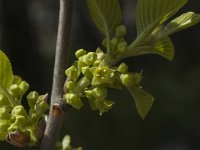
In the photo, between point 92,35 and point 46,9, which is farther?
point 46,9

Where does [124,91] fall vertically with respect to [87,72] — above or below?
below

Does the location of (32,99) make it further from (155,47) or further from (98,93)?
(155,47)

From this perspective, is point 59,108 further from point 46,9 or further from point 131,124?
point 46,9

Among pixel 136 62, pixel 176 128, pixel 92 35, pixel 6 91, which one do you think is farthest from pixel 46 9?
pixel 6 91

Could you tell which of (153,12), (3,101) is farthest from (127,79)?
(3,101)

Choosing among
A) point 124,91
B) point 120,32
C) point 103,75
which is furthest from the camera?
point 124,91

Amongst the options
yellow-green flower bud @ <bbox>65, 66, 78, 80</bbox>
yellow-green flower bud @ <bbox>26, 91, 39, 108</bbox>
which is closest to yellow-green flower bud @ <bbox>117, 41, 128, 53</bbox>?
yellow-green flower bud @ <bbox>65, 66, 78, 80</bbox>
